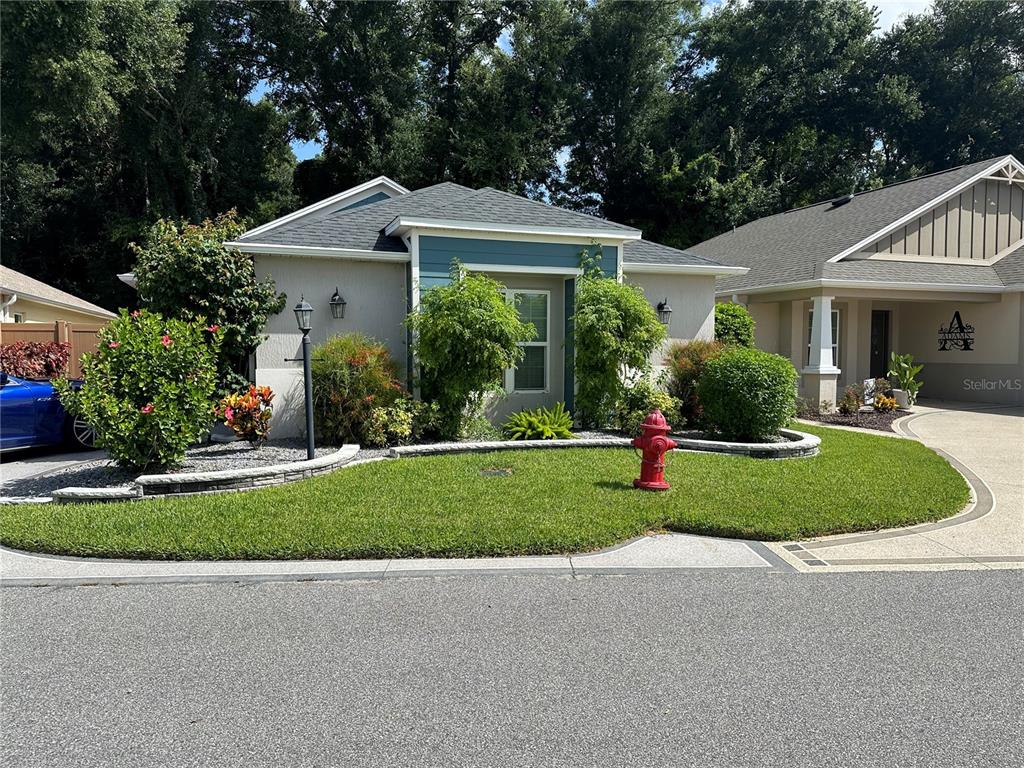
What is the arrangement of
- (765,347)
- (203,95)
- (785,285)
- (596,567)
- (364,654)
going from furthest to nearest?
(203,95), (765,347), (785,285), (596,567), (364,654)

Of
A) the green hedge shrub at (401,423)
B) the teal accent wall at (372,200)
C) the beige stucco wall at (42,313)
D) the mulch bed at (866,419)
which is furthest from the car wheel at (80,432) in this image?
the mulch bed at (866,419)

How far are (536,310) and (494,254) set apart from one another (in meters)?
1.43

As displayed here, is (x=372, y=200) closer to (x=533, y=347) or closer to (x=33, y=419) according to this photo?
(x=533, y=347)

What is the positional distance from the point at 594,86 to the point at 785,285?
20007 millimetres

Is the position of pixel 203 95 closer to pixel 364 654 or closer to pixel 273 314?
pixel 273 314

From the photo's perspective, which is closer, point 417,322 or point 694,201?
point 417,322

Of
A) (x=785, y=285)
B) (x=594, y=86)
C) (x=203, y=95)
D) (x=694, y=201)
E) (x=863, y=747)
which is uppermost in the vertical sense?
(x=594, y=86)

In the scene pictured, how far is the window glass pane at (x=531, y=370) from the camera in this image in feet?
38.3

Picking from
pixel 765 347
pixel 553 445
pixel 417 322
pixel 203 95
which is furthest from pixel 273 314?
pixel 203 95

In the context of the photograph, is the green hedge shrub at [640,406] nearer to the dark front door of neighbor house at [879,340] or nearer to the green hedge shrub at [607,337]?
the green hedge shrub at [607,337]

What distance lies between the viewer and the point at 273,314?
10.4m

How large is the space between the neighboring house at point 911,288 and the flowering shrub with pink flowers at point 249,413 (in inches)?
464

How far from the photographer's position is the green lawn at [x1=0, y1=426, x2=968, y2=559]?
5.62 meters

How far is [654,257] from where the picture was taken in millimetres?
12531
